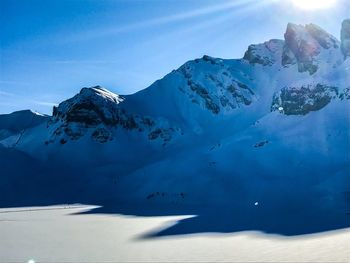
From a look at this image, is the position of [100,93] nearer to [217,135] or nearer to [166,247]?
[217,135]

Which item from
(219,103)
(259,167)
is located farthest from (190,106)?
(259,167)

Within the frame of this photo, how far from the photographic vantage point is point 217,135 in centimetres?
12875

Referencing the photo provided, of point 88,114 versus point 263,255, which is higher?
point 88,114

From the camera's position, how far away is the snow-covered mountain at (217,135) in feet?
266

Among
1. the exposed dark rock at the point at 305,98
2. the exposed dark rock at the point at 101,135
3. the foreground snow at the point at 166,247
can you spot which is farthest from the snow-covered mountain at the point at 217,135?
the foreground snow at the point at 166,247

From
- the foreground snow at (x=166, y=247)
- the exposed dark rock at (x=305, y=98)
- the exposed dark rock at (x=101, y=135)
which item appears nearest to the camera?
the foreground snow at (x=166, y=247)

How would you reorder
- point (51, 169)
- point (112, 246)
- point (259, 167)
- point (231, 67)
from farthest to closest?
point (231, 67), point (51, 169), point (259, 167), point (112, 246)

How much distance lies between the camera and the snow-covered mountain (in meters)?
81.1

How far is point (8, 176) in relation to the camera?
10012 cm

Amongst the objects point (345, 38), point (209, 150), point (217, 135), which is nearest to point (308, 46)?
point (345, 38)

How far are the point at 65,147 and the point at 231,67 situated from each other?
69.7 metres

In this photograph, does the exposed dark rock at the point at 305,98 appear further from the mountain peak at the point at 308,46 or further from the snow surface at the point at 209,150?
the mountain peak at the point at 308,46

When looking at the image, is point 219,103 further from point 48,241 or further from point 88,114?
point 48,241

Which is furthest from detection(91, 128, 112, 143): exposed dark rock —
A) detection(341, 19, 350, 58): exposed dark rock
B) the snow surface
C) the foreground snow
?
the foreground snow
